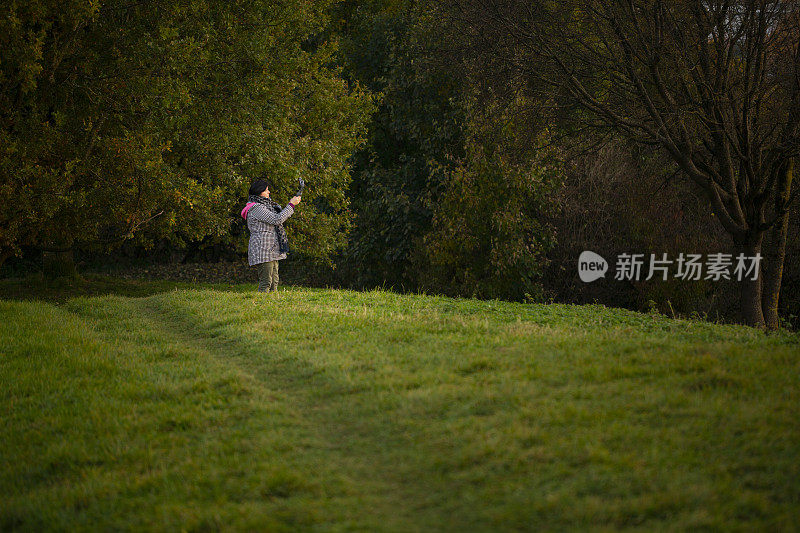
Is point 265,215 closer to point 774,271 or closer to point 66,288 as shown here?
point 66,288

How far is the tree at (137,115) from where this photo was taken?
13875 millimetres

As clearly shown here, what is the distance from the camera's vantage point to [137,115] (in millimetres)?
16391

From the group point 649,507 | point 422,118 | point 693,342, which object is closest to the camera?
point 649,507

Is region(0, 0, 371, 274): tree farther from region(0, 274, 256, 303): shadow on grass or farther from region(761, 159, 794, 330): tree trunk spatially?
region(761, 159, 794, 330): tree trunk

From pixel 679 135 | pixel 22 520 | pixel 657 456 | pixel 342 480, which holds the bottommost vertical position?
pixel 22 520

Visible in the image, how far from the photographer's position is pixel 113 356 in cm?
930

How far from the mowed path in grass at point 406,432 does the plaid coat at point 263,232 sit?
A: 15.1 ft

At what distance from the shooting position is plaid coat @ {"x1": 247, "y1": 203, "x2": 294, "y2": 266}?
1430 cm

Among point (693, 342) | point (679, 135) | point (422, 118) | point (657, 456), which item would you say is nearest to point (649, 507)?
point (657, 456)

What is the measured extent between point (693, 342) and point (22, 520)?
7757 mm

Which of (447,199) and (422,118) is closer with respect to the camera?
(447,199)

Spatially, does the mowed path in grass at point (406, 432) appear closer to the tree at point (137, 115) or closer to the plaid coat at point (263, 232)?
the plaid coat at point (263, 232)

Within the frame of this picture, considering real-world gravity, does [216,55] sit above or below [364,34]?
below

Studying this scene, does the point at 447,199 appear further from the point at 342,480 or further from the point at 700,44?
the point at 342,480
